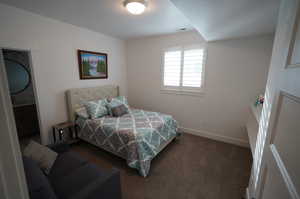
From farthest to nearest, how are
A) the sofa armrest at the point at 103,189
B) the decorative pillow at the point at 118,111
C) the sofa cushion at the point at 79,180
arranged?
1. the decorative pillow at the point at 118,111
2. the sofa cushion at the point at 79,180
3. the sofa armrest at the point at 103,189

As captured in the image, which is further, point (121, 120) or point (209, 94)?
point (209, 94)

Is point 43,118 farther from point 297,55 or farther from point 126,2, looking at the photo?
point 297,55

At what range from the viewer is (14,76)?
10.7ft

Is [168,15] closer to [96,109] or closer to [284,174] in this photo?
[96,109]

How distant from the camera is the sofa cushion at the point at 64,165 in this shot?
1.48 meters

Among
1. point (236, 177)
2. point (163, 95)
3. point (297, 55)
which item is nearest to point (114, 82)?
point (163, 95)

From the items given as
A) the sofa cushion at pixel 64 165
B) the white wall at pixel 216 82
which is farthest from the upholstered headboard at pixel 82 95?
the sofa cushion at pixel 64 165

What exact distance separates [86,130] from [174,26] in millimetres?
2771

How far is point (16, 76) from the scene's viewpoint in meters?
3.28

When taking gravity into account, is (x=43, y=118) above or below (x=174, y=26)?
below

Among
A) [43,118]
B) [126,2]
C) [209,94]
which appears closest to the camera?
[126,2]

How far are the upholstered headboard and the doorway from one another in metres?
0.81

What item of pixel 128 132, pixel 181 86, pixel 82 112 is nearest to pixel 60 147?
pixel 128 132

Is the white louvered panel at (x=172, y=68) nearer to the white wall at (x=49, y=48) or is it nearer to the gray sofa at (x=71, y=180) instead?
the white wall at (x=49, y=48)
